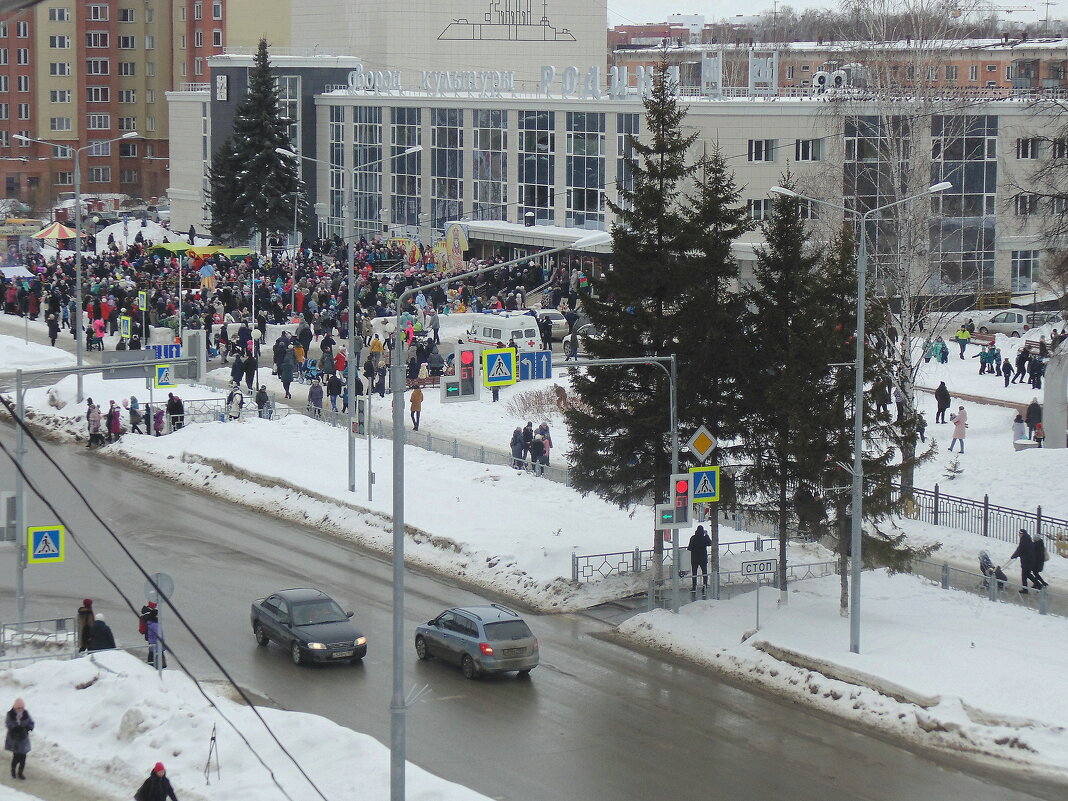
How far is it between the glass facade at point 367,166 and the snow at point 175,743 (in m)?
62.5

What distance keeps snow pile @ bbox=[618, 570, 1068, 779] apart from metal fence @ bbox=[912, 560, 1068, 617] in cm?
36

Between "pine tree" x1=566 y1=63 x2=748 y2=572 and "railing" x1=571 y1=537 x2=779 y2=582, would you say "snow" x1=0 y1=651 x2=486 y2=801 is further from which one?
"pine tree" x1=566 y1=63 x2=748 y2=572

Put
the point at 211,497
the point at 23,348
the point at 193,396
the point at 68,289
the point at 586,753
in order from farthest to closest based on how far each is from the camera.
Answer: the point at 68,289 < the point at 23,348 < the point at 193,396 < the point at 211,497 < the point at 586,753

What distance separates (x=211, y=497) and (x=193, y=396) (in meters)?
9.09

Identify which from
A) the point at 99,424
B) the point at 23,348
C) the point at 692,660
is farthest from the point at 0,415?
the point at 692,660

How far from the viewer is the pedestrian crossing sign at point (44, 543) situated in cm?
2573

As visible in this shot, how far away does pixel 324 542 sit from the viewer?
116 feet

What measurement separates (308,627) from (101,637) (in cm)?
346

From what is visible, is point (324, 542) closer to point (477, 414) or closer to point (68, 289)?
point (477, 414)

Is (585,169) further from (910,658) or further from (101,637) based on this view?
(101,637)

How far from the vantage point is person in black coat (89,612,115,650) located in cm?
2561

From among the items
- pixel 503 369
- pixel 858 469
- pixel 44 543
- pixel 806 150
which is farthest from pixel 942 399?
pixel 44 543

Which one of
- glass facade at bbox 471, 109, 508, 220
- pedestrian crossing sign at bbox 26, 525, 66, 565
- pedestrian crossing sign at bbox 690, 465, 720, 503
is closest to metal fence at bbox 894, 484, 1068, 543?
pedestrian crossing sign at bbox 690, 465, 720, 503

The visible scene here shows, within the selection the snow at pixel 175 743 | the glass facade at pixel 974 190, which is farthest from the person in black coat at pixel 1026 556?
the glass facade at pixel 974 190
